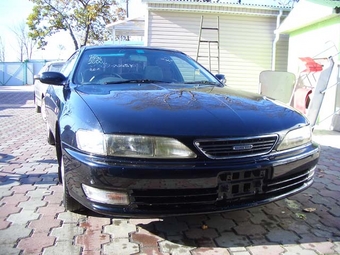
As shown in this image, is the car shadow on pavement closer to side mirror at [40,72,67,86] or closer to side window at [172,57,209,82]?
side mirror at [40,72,67,86]

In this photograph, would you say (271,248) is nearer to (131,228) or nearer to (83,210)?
(131,228)

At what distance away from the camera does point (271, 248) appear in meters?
2.31

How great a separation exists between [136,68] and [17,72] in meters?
28.0

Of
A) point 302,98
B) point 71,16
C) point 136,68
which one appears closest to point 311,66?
point 302,98

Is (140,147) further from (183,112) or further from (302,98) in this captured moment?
(302,98)

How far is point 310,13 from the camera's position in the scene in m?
7.45

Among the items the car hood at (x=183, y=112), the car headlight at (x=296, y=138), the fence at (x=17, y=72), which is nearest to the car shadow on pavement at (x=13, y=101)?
the car hood at (x=183, y=112)

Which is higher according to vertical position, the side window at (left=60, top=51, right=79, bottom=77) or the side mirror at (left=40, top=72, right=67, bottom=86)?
the side window at (left=60, top=51, right=79, bottom=77)

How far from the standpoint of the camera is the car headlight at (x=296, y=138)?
2.37 meters

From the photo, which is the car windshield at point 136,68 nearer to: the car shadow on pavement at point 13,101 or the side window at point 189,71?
the side window at point 189,71

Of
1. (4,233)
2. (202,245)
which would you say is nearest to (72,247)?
(4,233)

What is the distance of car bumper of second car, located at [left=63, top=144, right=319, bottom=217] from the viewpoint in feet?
6.60

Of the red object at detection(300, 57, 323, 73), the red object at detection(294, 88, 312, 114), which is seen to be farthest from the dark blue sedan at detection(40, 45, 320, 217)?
the red object at detection(300, 57, 323, 73)

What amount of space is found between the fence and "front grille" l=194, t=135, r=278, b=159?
28779 millimetres
